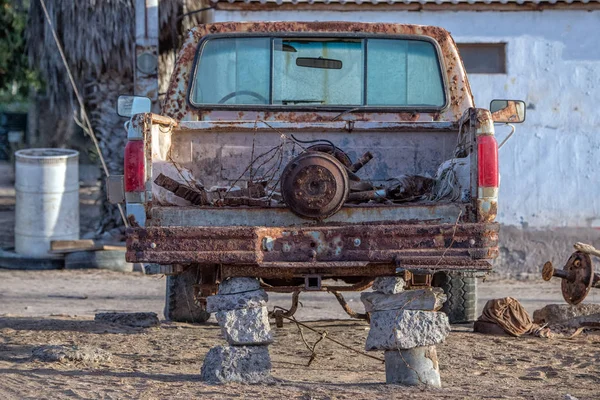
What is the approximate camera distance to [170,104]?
280 inches

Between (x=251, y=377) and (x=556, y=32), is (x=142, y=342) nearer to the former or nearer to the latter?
(x=251, y=377)

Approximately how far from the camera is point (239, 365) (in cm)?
568

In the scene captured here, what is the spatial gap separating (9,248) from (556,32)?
22.2ft

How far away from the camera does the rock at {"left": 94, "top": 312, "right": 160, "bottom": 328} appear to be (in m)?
7.85

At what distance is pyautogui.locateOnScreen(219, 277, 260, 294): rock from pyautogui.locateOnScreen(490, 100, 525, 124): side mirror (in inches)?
94.7

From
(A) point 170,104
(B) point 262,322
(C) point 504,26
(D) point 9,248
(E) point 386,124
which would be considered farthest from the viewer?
(D) point 9,248

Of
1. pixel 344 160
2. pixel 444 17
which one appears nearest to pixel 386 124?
pixel 344 160

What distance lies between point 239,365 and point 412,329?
3.18 ft

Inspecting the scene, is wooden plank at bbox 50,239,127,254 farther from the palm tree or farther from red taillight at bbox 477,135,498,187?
red taillight at bbox 477,135,498,187

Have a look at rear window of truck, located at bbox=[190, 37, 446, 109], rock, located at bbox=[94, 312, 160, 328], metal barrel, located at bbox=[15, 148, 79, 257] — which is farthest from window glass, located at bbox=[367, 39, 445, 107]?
metal barrel, located at bbox=[15, 148, 79, 257]

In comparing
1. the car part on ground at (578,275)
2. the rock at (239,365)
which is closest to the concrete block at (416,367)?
the rock at (239,365)

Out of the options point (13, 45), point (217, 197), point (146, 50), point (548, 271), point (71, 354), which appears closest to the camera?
point (217, 197)

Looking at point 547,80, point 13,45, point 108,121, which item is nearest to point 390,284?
point 547,80

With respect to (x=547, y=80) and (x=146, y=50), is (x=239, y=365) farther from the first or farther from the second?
(x=547, y=80)
